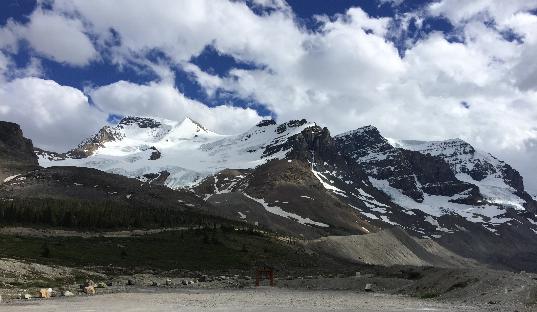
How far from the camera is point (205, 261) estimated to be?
147 m

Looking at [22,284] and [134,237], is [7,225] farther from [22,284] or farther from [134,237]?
[22,284]

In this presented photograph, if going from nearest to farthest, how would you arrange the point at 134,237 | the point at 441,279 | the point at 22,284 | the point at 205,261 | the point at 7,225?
the point at 22,284 → the point at 441,279 → the point at 205,261 → the point at 134,237 → the point at 7,225

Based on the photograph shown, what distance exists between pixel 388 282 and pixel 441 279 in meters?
13.7

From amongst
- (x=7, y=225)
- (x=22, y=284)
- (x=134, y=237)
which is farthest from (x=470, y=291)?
(x=7, y=225)

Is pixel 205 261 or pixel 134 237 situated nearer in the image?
pixel 205 261

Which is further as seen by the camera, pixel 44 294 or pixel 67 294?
pixel 67 294

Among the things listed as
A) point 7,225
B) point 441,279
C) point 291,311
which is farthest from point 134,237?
point 291,311

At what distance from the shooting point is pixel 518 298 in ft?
155

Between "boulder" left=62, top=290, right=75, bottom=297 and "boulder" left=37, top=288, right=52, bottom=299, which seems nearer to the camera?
"boulder" left=37, top=288, right=52, bottom=299

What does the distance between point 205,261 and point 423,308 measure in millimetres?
107208

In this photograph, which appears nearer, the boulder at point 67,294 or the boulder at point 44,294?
the boulder at point 44,294

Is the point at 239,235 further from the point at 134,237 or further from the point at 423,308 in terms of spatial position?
the point at 423,308

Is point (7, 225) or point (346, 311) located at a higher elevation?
point (7, 225)

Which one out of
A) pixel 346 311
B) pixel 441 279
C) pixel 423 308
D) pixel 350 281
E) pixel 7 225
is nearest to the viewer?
pixel 346 311
